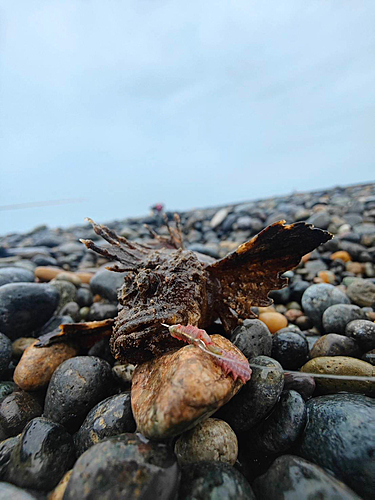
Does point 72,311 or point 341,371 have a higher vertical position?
point 341,371

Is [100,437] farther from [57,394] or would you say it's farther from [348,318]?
[348,318]

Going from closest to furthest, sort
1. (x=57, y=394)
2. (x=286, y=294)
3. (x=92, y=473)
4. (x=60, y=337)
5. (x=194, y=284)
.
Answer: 1. (x=92, y=473)
2. (x=57, y=394)
3. (x=194, y=284)
4. (x=60, y=337)
5. (x=286, y=294)

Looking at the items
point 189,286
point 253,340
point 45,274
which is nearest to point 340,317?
point 253,340

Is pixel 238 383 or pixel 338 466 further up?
pixel 238 383

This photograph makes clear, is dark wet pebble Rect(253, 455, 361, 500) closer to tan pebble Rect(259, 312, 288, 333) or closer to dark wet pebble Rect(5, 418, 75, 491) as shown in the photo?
dark wet pebble Rect(5, 418, 75, 491)

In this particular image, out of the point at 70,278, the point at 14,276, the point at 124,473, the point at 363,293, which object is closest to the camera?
the point at 124,473

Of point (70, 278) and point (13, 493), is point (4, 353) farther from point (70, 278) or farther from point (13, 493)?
point (70, 278)

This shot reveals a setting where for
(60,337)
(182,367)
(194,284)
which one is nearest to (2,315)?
(60,337)

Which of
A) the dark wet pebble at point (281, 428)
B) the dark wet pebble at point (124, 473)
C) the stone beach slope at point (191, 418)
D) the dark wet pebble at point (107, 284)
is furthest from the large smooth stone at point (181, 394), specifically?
the dark wet pebble at point (107, 284)
